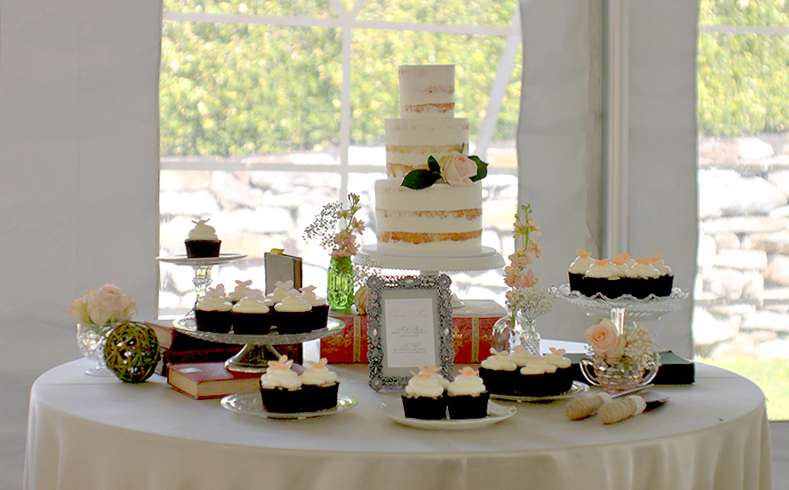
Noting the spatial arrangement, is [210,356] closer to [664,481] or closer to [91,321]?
[91,321]

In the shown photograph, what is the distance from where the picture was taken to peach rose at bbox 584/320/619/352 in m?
1.60

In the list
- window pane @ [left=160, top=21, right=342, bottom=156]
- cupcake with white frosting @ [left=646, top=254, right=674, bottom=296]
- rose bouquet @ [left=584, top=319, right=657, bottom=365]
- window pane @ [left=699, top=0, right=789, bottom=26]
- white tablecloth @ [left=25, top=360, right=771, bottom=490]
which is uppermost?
window pane @ [left=699, top=0, right=789, bottom=26]

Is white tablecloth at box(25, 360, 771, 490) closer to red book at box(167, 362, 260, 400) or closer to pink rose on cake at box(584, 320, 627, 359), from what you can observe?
red book at box(167, 362, 260, 400)

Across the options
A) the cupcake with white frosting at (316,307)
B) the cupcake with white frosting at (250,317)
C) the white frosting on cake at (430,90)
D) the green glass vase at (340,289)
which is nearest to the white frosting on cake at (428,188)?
the white frosting on cake at (430,90)

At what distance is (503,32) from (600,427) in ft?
7.99

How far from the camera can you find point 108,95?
3.02 meters

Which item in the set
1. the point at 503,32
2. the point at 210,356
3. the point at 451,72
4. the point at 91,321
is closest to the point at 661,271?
the point at 451,72

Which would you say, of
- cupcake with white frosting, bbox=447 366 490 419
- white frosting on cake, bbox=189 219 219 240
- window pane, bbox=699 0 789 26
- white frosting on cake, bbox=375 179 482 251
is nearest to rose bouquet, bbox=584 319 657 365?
cupcake with white frosting, bbox=447 366 490 419

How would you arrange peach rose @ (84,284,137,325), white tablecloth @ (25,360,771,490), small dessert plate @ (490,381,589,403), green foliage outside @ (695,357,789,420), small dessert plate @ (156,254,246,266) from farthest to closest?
green foliage outside @ (695,357,789,420), small dessert plate @ (156,254,246,266), peach rose @ (84,284,137,325), small dessert plate @ (490,381,589,403), white tablecloth @ (25,360,771,490)

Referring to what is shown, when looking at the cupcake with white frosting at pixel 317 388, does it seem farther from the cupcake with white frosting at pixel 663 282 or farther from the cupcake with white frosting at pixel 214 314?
the cupcake with white frosting at pixel 663 282

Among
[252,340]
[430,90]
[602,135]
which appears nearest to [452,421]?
[252,340]

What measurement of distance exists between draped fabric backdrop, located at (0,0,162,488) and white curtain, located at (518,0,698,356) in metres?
1.61

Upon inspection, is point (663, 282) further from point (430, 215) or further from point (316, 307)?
point (316, 307)

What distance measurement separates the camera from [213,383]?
1605mm
